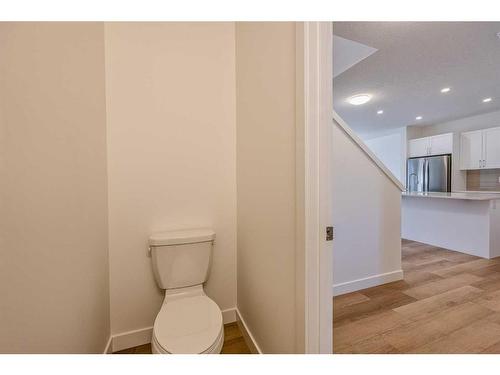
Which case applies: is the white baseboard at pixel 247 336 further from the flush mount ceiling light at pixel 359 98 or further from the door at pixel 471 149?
the door at pixel 471 149

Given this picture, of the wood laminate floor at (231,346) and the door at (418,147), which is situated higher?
the door at (418,147)

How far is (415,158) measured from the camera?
16.5 feet

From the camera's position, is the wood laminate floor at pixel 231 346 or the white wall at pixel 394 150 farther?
the white wall at pixel 394 150

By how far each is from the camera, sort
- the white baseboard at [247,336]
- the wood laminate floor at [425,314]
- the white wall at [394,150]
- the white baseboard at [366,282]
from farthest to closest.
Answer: the white wall at [394,150] < the white baseboard at [366,282] < the wood laminate floor at [425,314] < the white baseboard at [247,336]

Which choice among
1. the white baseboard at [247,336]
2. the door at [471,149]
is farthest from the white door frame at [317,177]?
the door at [471,149]

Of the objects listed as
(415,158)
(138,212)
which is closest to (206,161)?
(138,212)

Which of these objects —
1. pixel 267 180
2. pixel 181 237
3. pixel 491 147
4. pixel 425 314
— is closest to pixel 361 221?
pixel 425 314

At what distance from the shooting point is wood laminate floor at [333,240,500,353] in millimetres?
1421

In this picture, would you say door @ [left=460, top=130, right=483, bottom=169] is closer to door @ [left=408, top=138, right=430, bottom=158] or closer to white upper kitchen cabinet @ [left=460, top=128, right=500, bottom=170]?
white upper kitchen cabinet @ [left=460, top=128, right=500, bottom=170]

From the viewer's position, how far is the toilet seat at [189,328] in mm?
942

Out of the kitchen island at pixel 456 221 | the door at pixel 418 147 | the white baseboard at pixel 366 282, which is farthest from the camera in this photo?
the door at pixel 418 147

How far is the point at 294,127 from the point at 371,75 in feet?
8.64

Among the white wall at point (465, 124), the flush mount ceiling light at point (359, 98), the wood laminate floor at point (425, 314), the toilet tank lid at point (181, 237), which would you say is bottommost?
→ the wood laminate floor at point (425, 314)

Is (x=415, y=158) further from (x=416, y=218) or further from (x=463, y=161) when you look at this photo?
(x=416, y=218)
